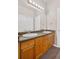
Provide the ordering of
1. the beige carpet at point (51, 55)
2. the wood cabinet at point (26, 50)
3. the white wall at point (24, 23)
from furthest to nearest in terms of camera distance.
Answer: the beige carpet at point (51, 55) → the white wall at point (24, 23) → the wood cabinet at point (26, 50)

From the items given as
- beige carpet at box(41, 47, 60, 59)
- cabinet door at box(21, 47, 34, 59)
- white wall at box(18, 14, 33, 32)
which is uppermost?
white wall at box(18, 14, 33, 32)

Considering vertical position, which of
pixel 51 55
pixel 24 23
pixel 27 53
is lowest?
pixel 51 55

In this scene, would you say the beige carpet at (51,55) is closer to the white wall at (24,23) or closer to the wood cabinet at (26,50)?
the white wall at (24,23)

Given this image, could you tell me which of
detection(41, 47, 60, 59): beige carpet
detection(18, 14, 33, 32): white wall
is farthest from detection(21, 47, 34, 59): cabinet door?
detection(41, 47, 60, 59): beige carpet

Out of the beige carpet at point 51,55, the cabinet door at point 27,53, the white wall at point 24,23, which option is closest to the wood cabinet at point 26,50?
the cabinet door at point 27,53

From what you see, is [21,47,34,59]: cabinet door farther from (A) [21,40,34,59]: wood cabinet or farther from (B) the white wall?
(B) the white wall

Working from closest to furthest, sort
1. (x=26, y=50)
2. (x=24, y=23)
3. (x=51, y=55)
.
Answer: (x=26, y=50) → (x=24, y=23) → (x=51, y=55)

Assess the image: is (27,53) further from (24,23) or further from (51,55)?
(51,55)

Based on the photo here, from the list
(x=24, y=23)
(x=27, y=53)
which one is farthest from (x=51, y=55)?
(x=27, y=53)

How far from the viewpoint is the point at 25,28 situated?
456 centimetres
